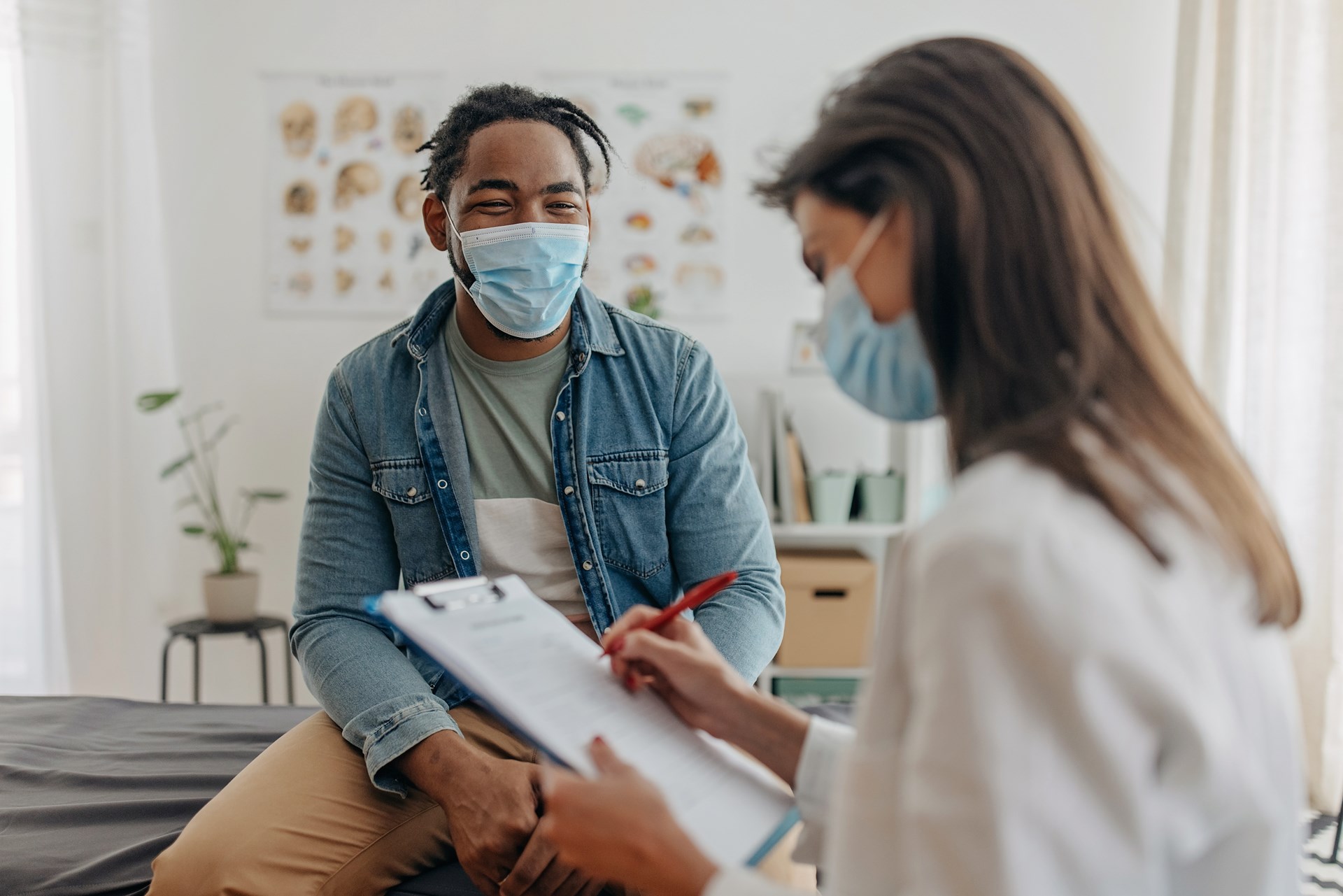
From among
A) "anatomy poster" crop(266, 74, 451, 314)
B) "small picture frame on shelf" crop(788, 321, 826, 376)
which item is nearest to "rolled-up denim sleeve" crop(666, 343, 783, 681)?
"small picture frame on shelf" crop(788, 321, 826, 376)

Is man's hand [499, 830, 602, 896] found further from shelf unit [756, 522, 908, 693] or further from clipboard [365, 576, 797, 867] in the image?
shelf unit [756, 522, 908, 693]

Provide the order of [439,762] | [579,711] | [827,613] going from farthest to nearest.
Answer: [827,613]
[439,762]
[579,711]

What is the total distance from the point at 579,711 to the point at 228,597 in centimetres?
218

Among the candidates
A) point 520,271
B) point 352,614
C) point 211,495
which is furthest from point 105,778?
point 211,495

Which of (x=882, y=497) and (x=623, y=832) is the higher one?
(x=623, y=832)

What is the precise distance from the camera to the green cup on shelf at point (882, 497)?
2791mm

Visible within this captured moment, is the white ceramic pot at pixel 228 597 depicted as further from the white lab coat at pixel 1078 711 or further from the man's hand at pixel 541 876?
the white lab coat at pixel 1078 711

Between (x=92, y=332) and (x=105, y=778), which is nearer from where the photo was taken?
(x=105, y=778)

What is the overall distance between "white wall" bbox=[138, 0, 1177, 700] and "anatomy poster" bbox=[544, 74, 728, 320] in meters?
0.05

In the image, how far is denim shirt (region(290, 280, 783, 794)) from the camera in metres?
1.46

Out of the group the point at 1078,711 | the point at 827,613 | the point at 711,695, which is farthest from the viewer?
the point at 827,613

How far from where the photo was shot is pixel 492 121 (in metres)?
1.58

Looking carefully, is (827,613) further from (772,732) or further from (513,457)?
(772,732)

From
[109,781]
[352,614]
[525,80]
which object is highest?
[525,80]
